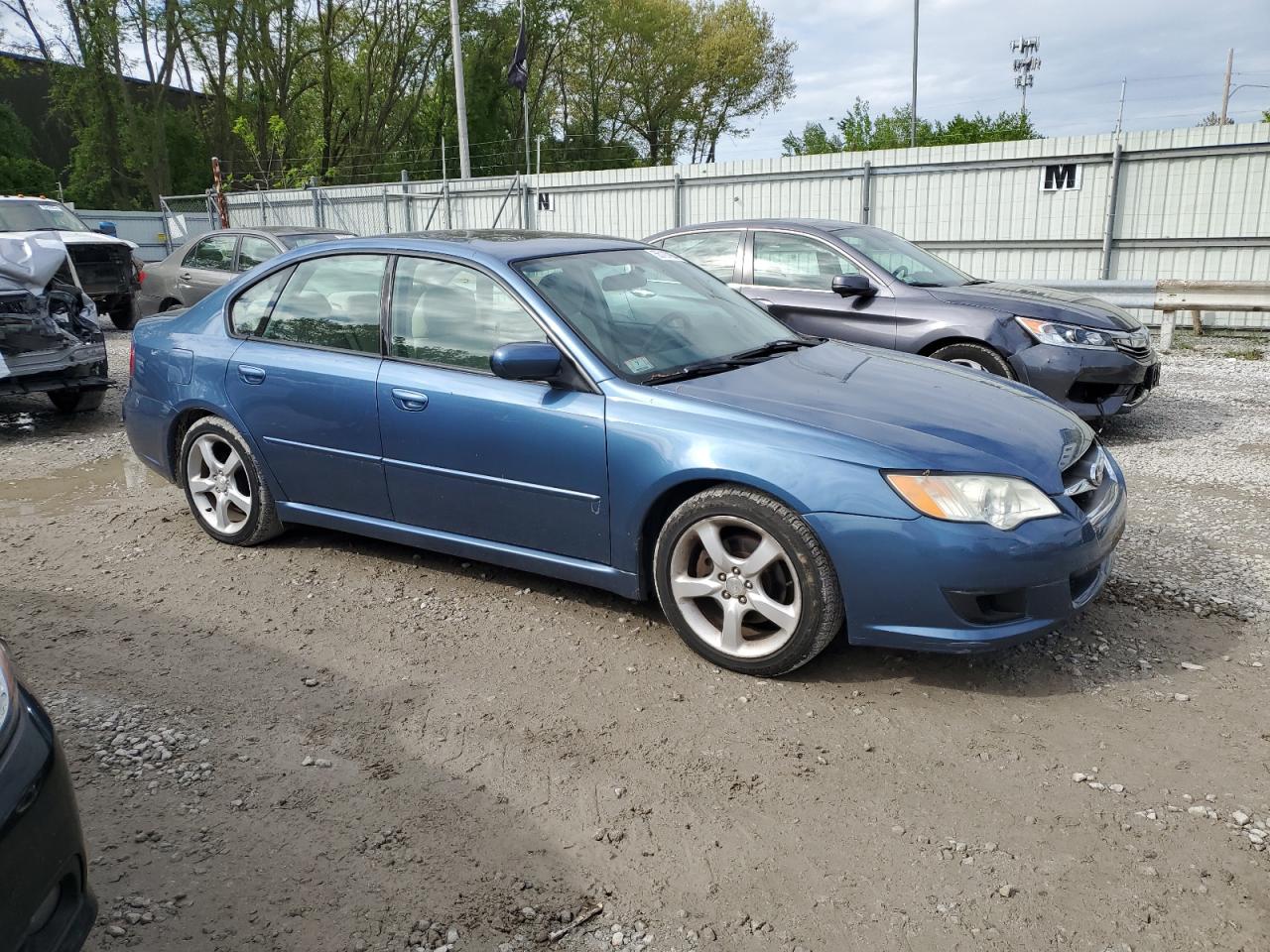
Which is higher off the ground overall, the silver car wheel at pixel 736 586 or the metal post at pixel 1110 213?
the metal post at pixel 1110 213

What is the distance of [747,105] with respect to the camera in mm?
52219

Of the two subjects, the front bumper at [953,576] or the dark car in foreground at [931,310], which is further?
the dark car in foreground at [931,310]

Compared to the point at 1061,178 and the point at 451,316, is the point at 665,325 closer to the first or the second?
the point at 451,316

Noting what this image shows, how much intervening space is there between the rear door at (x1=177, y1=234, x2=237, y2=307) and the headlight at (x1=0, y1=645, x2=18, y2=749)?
9434 mm

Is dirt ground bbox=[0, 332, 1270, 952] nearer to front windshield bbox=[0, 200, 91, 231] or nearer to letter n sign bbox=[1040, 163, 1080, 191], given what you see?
letter n sign bbox=[1040, 163, 1080, 191]

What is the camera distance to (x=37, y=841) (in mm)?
1835

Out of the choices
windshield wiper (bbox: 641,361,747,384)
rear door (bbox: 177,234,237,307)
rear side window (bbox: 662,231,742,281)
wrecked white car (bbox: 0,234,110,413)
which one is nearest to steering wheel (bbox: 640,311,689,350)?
windshield wiper (bbox: 641,361,747,384)

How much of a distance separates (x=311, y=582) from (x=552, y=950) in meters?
2.67

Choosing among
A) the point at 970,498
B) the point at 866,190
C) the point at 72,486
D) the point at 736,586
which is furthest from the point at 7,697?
the point at 866,190

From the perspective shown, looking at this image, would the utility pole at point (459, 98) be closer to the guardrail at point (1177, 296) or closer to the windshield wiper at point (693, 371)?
the guardrail at point (1177, 296)

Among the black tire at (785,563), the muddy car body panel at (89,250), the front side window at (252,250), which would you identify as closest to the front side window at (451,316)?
the black tire at (785,563)

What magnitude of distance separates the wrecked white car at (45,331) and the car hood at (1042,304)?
6.76 metres

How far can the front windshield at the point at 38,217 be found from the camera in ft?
44.9

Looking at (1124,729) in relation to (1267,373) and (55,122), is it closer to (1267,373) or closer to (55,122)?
(1267,373)
